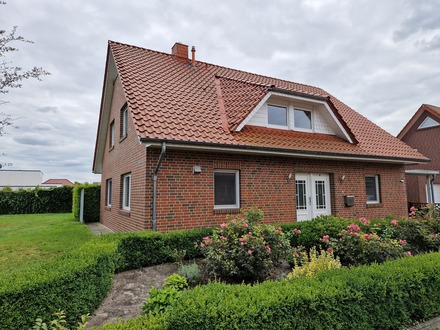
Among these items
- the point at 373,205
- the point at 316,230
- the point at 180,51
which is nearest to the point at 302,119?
the point at 373,205

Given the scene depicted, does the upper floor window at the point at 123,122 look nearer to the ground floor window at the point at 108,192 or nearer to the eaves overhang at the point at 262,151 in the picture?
the ground floor window at the point at 108,192

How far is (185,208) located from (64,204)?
1833cm

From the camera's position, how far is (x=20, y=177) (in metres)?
59.7

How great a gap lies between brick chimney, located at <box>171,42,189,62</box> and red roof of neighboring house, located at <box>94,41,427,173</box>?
0.63ft

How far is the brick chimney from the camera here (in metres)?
12.3

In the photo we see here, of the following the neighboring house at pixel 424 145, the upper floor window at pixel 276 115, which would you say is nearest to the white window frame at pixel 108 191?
the upper floor window at pixel 276 115

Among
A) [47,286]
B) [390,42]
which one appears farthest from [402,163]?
[47,286]

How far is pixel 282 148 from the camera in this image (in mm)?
8398

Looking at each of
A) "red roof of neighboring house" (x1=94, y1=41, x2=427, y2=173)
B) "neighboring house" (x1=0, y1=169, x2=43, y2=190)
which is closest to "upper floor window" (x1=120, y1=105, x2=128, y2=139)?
"red roof of neighboring house" (x1=94, y1=41, x2=427, y2=173)

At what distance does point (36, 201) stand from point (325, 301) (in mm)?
23736

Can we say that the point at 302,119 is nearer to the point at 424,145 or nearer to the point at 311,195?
the point at 311,195

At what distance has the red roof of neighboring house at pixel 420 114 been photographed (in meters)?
21.7

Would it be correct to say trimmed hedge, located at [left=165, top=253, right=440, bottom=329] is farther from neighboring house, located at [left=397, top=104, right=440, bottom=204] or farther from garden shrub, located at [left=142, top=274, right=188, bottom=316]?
neighboring house, located at [left=397, top=104, right=440, bottom=204]

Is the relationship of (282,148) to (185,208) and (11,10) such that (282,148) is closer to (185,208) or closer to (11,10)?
(185,208)
